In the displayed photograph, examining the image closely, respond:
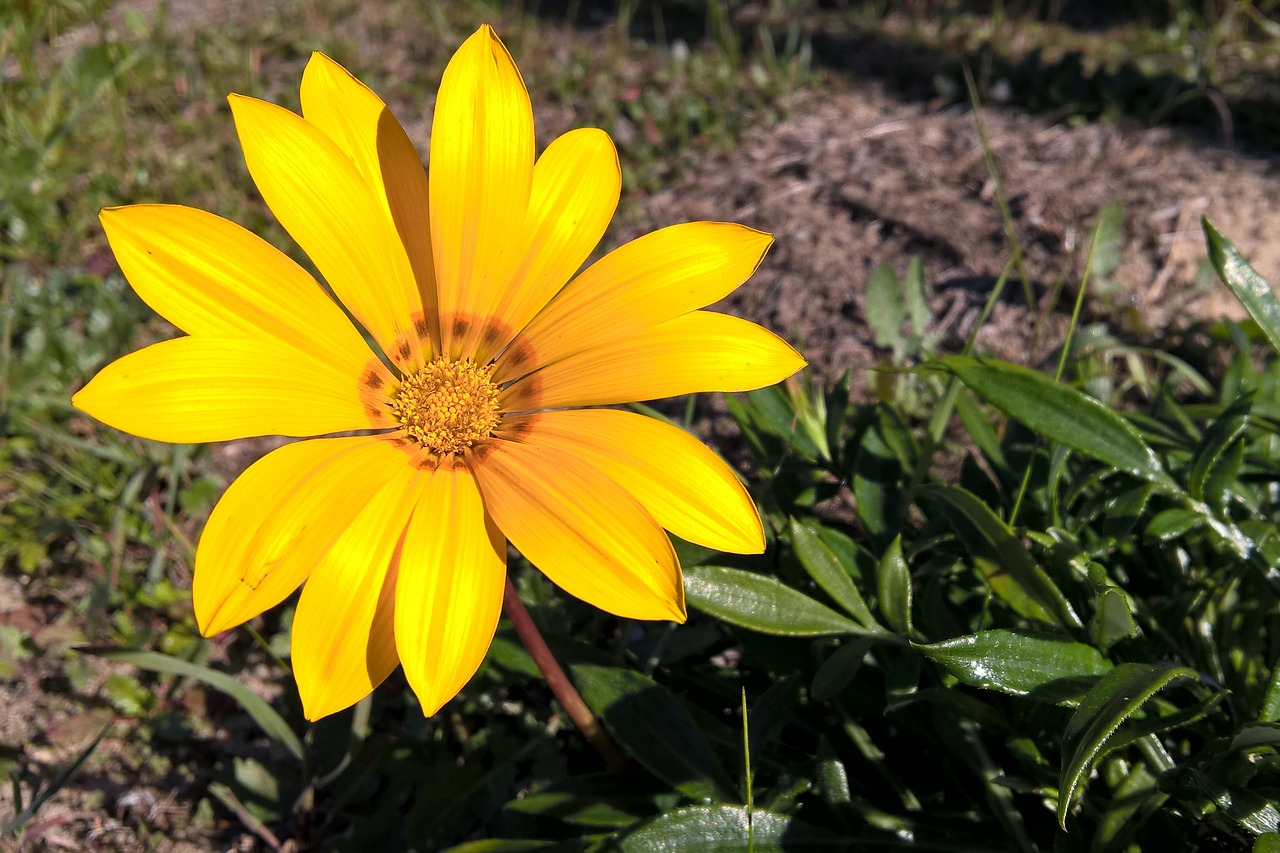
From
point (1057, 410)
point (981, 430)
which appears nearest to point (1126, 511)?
point (1057, 410)

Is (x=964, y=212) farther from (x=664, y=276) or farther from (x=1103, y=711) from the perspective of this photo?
(x=1103, y=711)

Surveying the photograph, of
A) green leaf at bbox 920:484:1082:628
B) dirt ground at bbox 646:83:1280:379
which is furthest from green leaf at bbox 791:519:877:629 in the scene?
dirt ground at bbox 646:83:1280:379

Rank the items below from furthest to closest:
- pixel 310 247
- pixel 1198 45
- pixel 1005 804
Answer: pixel 1198 45
pixel 1005 804
pixel 310 247

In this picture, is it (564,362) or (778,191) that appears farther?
(778,191)

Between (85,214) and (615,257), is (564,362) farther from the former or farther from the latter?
(85,214)

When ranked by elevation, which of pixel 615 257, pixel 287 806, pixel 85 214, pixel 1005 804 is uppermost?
pixel 615 257

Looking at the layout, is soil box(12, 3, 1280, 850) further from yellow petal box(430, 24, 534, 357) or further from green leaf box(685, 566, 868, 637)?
yellow petal box(430, 24, 534, 357)

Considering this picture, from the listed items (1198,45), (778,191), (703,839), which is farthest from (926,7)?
(703,839)

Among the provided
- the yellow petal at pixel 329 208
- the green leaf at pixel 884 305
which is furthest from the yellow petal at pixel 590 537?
the green leaf at pixel 884 305
